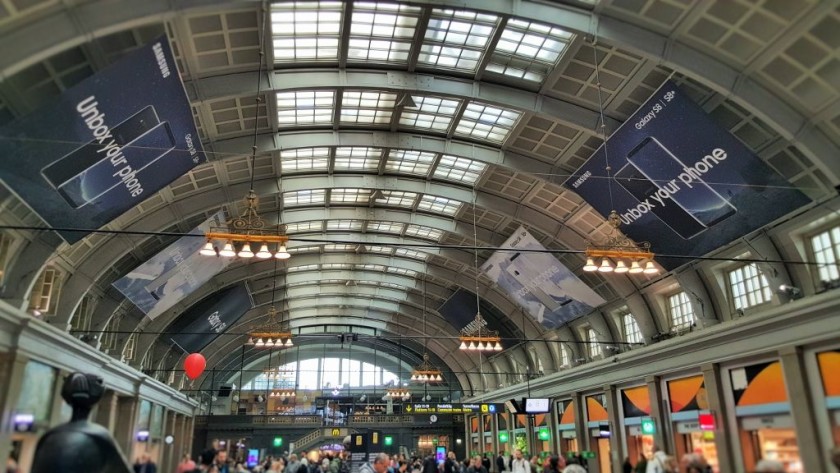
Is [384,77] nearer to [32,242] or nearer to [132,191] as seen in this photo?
[132,191]

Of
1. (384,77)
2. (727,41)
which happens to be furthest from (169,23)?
(727,41)

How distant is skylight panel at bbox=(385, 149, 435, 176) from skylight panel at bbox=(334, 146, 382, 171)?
1.60 ft

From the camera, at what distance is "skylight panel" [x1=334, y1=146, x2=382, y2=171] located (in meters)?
21.1

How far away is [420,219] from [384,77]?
1085cm

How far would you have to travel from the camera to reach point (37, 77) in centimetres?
1147

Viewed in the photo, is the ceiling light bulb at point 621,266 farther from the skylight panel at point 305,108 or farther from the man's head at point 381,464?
the skylight panel at point 305,108

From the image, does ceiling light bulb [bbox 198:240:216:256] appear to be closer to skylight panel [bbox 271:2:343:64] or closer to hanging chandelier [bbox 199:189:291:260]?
hanging chandelier [bbox 199:189:291:260]

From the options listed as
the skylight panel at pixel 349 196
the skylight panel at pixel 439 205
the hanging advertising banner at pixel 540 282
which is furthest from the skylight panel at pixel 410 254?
the hanging advertising banner at pixel 540 282

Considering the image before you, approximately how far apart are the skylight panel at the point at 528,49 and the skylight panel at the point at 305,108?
15.7 ft

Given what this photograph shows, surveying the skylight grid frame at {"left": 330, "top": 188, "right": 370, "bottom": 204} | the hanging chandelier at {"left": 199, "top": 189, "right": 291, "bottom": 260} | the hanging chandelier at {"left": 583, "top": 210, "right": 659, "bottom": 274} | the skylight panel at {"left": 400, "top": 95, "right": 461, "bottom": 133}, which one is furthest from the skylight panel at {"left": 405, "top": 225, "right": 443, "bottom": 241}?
the hanging chandelier at {"left": 199, "top": 189, "right": 291, "bottom": 260}

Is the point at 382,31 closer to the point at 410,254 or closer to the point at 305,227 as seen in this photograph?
the point at 305,227

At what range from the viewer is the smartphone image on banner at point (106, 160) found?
38.0ft

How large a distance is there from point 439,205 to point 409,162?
401 cm

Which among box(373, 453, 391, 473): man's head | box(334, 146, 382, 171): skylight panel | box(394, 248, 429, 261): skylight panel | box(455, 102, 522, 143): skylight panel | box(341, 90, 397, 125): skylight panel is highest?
box(334, 146, 382, 171): skylight panel
